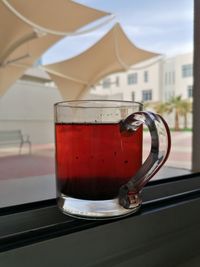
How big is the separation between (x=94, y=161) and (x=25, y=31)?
3.48 meters

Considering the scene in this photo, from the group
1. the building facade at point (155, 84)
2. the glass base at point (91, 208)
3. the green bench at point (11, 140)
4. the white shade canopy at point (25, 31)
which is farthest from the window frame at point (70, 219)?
the white shade canopy at point (25, 31)

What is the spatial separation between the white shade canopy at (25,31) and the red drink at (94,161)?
7.57 ft

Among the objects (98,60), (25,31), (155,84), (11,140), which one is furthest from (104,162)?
(98,60)

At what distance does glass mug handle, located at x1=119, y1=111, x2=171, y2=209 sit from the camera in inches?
10.9

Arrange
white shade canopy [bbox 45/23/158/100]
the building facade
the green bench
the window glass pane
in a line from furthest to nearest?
white shade canopy [bbox 45/23/158/100] < the green bench < the building facade < the window glass pane

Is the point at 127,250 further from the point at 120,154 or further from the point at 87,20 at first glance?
A: the point at 87,20

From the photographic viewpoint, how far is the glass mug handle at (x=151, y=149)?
276 mm

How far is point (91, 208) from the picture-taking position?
29cm

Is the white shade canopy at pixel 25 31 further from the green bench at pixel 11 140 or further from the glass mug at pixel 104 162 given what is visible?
the glass mug at pixel 104 162

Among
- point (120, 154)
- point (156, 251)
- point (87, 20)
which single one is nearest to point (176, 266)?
point (156, 251)

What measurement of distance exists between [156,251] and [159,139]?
157 millimetres

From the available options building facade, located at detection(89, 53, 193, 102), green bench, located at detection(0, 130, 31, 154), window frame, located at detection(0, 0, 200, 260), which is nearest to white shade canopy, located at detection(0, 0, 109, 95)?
green bench, located at detection(0, 130, 31, 154)

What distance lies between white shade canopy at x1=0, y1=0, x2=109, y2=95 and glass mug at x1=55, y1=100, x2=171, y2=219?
2306mm

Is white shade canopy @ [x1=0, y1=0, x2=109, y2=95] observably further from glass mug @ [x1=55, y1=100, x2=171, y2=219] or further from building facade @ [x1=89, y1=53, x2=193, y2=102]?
glass mug @ [x1=55, y1=100, x2=171, y2=219]
